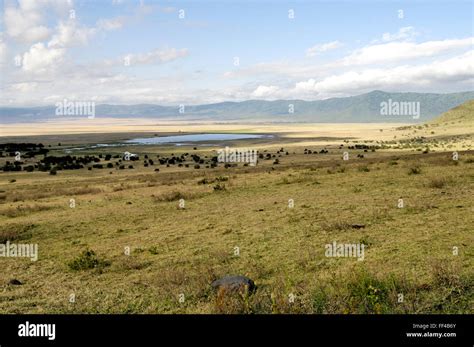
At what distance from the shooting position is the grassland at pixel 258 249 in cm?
854

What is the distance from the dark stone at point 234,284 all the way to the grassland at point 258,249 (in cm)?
25

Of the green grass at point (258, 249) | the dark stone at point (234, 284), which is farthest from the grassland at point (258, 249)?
the dark stone at point (234, 284)

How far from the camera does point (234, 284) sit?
9.10 m

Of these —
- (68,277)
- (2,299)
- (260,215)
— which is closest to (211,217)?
(260,215)

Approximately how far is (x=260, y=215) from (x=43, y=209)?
12.9 m

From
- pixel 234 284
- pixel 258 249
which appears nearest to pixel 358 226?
pixel 258 249

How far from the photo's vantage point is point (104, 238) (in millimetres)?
16562

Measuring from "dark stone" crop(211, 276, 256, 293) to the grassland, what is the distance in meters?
0.25

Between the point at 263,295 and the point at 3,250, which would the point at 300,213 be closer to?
the point at 263,295

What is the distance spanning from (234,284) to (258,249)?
413cm

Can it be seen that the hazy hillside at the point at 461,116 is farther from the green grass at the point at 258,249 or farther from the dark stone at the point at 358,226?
the dark stone at the point at 358,226
